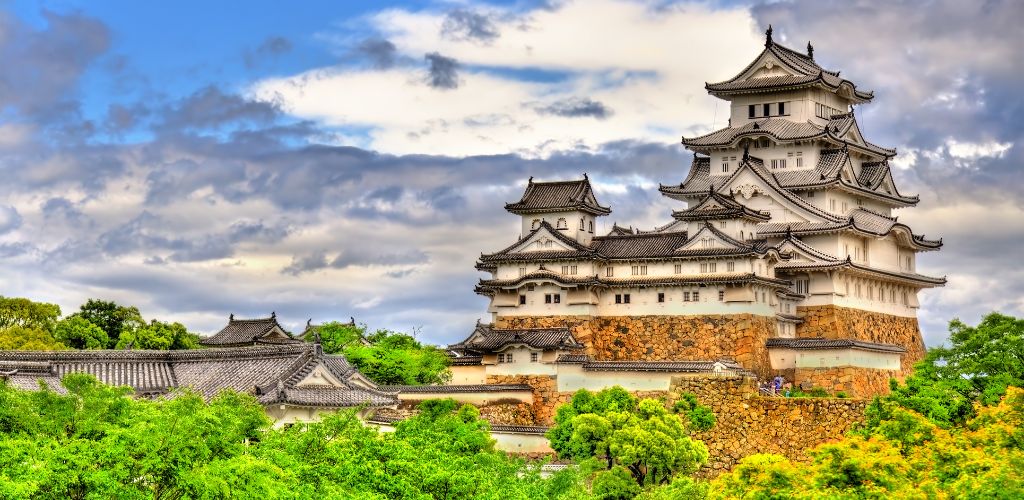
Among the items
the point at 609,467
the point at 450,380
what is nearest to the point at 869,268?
the point at 450,380

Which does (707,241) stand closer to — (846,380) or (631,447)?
(846,380)

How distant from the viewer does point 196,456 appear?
97.2 feet

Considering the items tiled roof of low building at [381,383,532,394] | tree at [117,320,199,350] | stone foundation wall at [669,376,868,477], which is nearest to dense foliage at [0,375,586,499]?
stone foundation wall at [669,376,868,477]

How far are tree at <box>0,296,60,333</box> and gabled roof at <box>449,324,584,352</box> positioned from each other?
2992 centimetres

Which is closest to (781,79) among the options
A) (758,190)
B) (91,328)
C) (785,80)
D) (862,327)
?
(785,80)

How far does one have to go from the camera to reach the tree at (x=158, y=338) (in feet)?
278

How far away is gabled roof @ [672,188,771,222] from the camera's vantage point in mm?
72375

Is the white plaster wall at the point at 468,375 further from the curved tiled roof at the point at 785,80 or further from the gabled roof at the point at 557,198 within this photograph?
the curved tiled roof at the point at 785,80

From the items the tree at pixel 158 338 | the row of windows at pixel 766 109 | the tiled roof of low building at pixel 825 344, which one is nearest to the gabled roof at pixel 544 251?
the tiled roof of low building at pixel 825 344

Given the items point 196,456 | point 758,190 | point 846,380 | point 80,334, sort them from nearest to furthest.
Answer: point 196,456 < point 846,380 < point 758,190 < point 80,334

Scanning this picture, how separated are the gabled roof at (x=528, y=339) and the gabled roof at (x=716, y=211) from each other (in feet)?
28.6

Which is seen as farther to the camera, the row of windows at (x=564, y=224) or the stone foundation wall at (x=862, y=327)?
the row of windows at (x=564, y=224)

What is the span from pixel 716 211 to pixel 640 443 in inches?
917

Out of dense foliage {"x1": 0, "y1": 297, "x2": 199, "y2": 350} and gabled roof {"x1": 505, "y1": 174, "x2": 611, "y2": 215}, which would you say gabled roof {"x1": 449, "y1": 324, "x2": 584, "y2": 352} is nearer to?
gabled roof {"x1": 505, "y1": 174, "x2": 611, "y2": 215}
